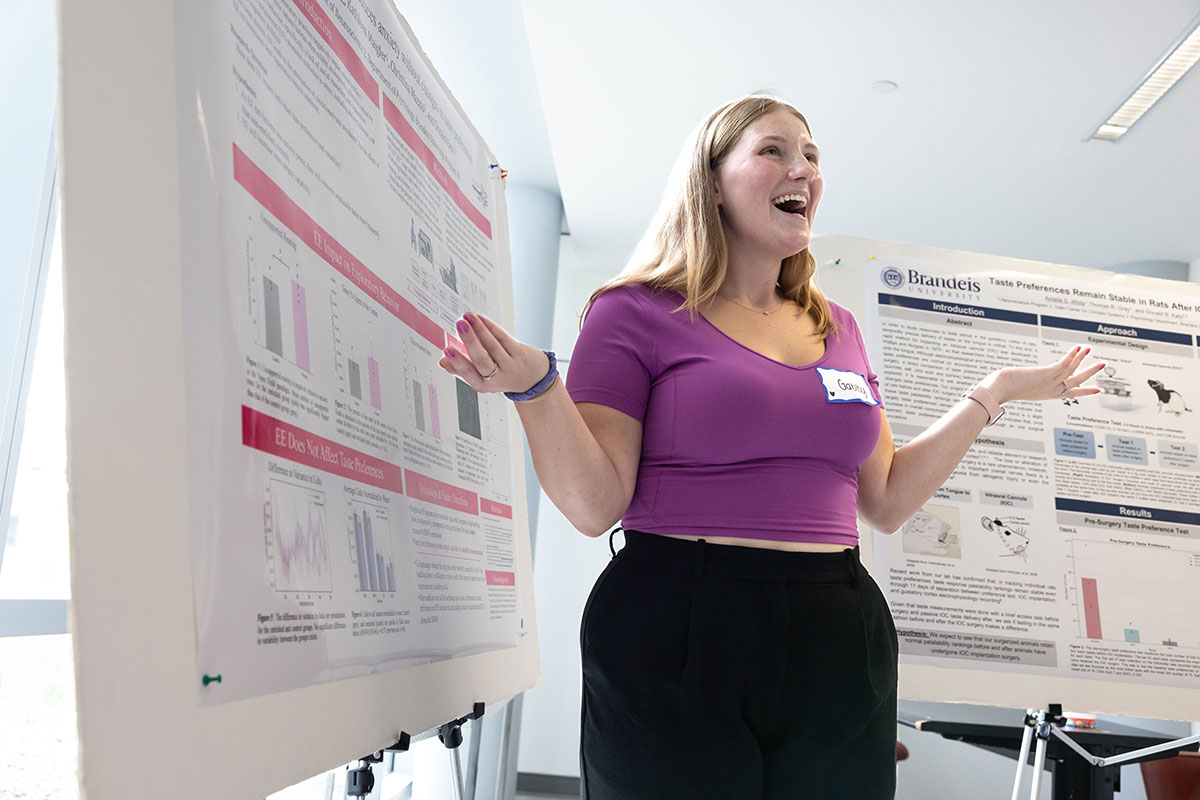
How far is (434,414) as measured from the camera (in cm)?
122

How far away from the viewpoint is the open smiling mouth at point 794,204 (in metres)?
1.40

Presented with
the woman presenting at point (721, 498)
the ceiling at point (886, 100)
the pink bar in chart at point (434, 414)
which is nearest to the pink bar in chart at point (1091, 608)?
the woman presenting at point (721, 498)

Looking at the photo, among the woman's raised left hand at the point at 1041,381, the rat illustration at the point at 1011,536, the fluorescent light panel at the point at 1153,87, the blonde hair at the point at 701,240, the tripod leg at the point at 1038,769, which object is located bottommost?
the tripod leg at the point at 1038,769

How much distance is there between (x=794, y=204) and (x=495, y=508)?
2.10 ft

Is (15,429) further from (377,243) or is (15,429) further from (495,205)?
(377,243)

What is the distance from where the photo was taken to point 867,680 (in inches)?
45.8

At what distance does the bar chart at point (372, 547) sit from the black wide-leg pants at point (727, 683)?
0.28 metres

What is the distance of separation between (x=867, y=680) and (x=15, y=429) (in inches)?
81.4

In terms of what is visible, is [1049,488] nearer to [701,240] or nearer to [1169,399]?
[1169,399]

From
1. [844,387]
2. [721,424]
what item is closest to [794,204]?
[844,387]

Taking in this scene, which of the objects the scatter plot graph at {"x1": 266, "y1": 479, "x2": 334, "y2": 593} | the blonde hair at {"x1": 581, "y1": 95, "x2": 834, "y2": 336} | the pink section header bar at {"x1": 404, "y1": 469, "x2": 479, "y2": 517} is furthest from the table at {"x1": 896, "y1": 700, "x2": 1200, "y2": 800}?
the scatter plot graph at {"x1": 266, "y1": 479, "x2": 334, "y2": 593}

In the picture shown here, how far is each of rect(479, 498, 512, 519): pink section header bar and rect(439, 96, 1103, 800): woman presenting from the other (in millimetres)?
209

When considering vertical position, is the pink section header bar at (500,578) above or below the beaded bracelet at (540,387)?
below

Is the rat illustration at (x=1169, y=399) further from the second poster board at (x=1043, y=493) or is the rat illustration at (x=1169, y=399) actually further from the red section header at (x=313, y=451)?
the red section header at (x=313, y=451)
